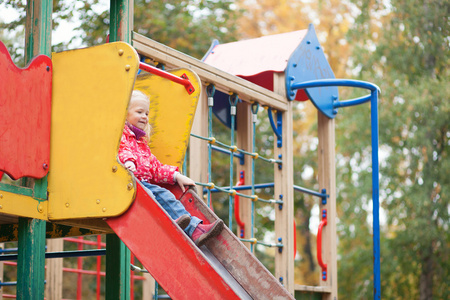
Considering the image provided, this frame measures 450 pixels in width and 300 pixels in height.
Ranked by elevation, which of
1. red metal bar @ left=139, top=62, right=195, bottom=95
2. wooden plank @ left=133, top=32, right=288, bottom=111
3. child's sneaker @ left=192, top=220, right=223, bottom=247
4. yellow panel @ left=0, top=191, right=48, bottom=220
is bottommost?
child's sneaker @ left=192, top=220, right=223, bottom=247

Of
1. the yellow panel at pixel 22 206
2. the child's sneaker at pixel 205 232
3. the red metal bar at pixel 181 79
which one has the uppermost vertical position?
the red metal bar at pixel 181 79

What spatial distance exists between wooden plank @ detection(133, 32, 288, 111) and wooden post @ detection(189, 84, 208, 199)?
15 centimetres

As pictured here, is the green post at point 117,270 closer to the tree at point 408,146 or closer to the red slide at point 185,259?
the red slide at point 185,259

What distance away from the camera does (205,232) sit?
11.7 ft

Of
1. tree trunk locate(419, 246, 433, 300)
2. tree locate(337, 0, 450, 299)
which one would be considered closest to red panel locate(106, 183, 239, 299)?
tree locate(337, 0, 450, 299)

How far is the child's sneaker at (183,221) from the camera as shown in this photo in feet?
11.5

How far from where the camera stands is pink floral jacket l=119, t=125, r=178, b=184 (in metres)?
3.78

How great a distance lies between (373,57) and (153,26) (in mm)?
4593

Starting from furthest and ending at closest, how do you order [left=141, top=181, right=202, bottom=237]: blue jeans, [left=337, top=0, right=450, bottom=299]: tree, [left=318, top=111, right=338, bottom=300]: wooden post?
[left=337, top=0, right=450, bottom=299]: tree
[left=318, top=111, right=338, bottom=300]: wooden post
[left=141, top=181, right=202, bottom=237]: blue jeans

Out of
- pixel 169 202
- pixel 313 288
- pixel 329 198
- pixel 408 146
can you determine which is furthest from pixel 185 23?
pixel 169 202

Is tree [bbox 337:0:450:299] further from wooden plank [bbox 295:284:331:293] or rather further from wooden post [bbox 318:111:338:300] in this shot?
wooden plank [bbox 295:284:331:293]

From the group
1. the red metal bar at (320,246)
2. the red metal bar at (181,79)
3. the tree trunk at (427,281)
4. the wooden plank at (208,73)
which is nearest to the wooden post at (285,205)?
the wooden plank at (208,73)

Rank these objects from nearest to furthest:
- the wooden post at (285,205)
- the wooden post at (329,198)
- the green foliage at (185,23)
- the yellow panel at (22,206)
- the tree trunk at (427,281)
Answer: the yellow panel at (22,206) < the wooden post at (285,205) < the wooden post at (329,198) < the green foliage at (185,23) < the tree trunk at (427,281)

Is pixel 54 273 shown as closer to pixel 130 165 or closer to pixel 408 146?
pixel 130 165
